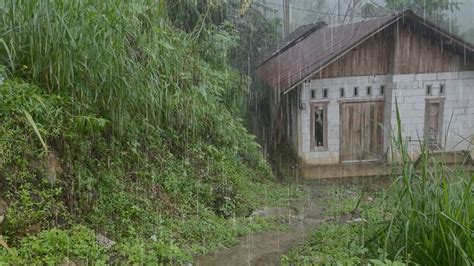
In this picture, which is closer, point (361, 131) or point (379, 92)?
point (379, 92)

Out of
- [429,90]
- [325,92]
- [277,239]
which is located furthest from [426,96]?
[277,239]

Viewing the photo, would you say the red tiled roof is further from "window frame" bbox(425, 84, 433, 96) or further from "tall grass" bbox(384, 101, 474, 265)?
"tall grass" bbox(384, 101, 474, 265)

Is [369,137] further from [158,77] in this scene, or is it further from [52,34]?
[52,34]

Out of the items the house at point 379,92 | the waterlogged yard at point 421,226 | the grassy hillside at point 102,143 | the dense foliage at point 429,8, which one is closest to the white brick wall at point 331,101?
the house at point 379,92

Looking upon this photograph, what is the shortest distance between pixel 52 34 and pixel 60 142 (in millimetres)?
809

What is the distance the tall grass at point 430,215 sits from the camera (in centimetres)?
282

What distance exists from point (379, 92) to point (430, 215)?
6.43 m

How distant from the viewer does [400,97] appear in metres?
8.91

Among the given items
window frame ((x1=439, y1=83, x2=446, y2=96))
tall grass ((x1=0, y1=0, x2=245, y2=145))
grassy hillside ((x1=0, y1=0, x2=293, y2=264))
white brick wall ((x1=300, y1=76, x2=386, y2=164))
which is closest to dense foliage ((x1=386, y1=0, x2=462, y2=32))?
window frame ((x1=439, y1=83, x2=446, y2=96))

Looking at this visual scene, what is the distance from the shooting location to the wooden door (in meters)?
9.05

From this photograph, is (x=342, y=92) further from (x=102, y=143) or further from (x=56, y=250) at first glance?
(x=56, y=250)

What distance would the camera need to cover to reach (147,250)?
3.34 meters

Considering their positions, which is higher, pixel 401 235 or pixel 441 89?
pixel 441 89

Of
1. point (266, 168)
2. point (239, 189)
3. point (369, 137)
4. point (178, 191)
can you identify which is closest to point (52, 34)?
point (178, 191)
